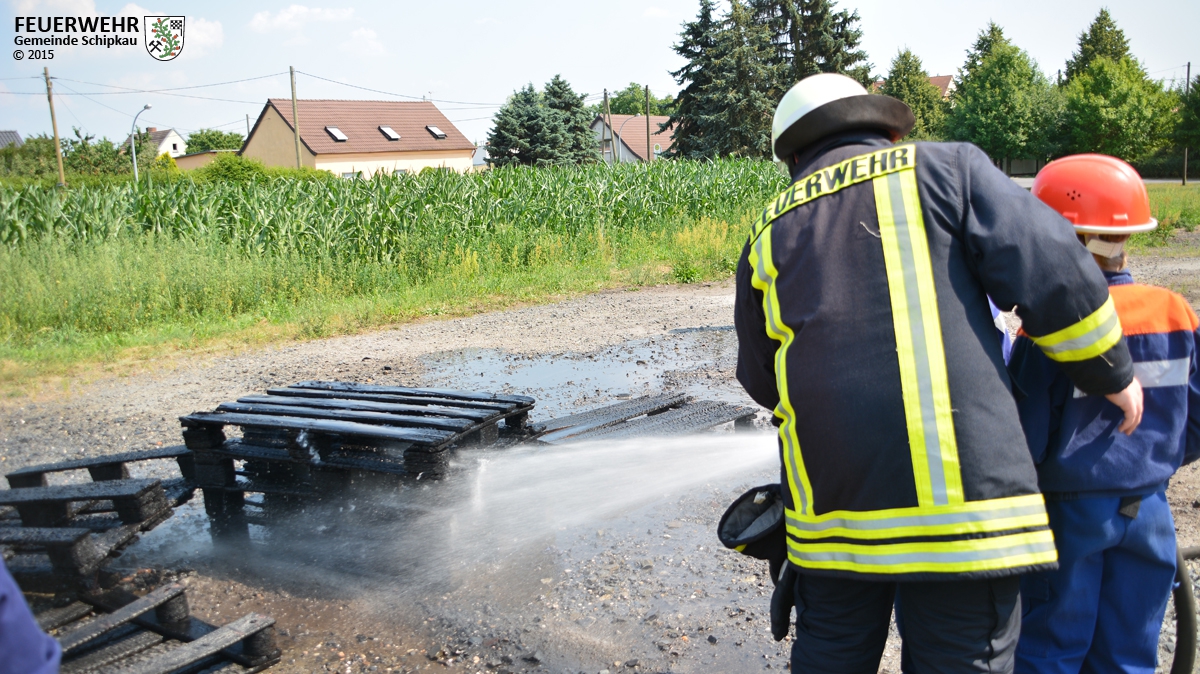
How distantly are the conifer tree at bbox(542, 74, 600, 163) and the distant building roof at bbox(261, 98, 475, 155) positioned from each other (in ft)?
49.1

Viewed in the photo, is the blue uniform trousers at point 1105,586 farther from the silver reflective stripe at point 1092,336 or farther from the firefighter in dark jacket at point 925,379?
the silver reflective stripe at point 1092,336

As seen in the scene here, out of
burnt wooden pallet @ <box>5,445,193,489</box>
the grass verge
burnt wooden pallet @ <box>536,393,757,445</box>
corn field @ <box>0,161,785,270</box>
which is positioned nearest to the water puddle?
burnt wooden pallet @ <box>536,393,757,445</box>

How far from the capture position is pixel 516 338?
8.78 metres

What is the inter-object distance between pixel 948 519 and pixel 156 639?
2919 mm

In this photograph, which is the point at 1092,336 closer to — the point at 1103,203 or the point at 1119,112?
the point at 1103,203

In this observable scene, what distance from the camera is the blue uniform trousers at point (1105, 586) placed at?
1771 mm

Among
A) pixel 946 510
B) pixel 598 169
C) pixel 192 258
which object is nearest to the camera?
pixel 946 510

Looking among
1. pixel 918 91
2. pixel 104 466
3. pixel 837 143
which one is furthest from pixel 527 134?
pixel 837 143

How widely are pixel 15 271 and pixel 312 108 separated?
42073mm

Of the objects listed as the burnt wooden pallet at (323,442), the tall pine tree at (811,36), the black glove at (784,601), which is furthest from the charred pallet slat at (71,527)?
the tall pine tree at (811,36)

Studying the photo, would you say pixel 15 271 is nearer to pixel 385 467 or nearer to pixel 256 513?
pixel 256 513

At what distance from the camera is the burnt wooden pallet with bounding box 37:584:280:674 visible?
2.76m

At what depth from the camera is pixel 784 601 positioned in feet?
6.31

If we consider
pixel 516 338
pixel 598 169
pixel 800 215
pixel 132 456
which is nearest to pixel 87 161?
pixel 598 169
